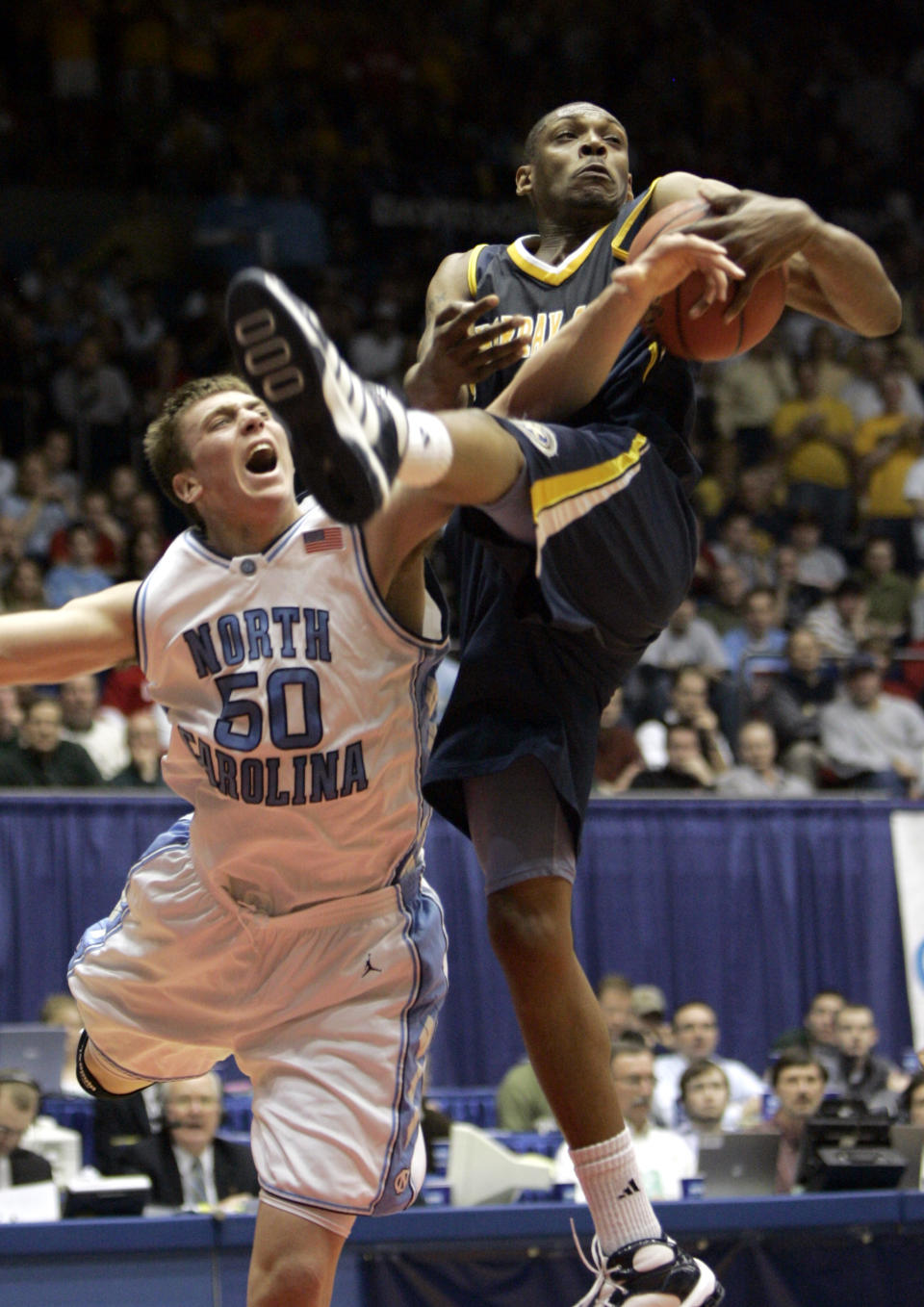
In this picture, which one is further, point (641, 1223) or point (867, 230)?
point (867, 230)

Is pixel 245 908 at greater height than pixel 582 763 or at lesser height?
lesser

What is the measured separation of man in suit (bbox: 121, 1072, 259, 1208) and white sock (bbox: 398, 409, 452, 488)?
13.0 ft

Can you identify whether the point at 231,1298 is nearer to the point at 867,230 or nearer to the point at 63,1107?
the point at 63,1107

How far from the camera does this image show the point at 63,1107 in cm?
737

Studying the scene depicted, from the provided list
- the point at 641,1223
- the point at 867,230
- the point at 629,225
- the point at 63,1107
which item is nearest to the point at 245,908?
the point at 641,1223

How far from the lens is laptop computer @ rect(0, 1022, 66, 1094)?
7.08 metres

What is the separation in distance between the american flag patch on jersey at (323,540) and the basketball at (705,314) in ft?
2.34

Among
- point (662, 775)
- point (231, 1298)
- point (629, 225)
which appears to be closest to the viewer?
point (629, 225)

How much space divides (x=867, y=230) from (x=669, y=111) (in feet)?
6.42

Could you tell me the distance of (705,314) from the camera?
3297 millimetres

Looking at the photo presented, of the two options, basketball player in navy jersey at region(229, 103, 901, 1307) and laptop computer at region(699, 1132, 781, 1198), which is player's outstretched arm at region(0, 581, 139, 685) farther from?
laptop computer at region(699, 1132, 781, 1198)

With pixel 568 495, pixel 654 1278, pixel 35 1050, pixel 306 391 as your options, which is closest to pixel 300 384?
pixel 306 391

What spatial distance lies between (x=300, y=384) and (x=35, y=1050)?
16.1 feet

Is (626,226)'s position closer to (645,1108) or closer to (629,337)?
(629,337)
